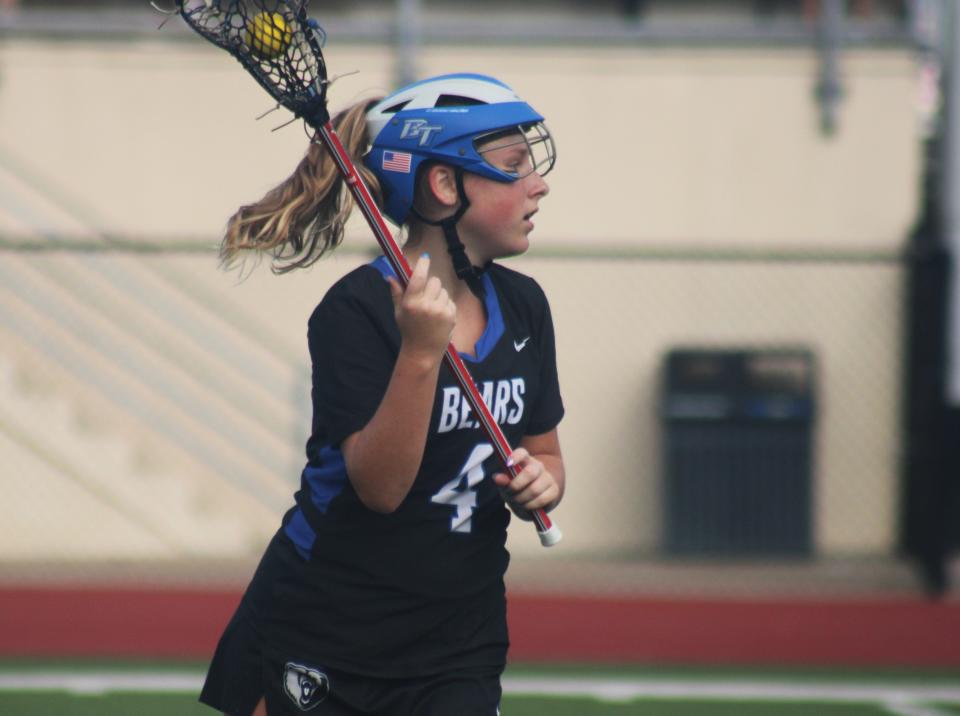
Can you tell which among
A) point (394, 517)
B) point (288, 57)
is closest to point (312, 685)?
point (394, 517)

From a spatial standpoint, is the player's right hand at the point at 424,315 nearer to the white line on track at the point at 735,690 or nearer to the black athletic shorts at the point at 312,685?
the black athletic shorts at the point at 312,685

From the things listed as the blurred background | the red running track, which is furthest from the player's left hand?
the blurred background

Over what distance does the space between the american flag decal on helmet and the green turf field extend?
3341 millimetres

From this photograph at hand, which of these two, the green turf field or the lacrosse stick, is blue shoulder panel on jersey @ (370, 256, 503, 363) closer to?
the lacrosse stick

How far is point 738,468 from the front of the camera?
790 cm

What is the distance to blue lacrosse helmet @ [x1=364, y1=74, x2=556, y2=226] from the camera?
2.41m

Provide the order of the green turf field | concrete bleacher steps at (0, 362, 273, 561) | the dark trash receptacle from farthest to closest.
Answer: concrete bleacher steps at (0, 362, 273, 561) < the dark trash receptacle < the green turf field

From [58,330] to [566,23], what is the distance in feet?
12.9

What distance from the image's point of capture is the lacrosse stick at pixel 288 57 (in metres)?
2.25

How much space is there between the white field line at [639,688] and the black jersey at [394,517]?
10.8 ft

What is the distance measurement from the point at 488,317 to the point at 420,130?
38 centimetres

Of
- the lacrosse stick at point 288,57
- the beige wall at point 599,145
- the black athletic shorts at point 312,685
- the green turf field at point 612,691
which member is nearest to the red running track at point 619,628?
Result: the green turf field at point 612,691

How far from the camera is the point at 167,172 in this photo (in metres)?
8.84

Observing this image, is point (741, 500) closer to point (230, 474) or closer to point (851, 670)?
point (851, 670)
